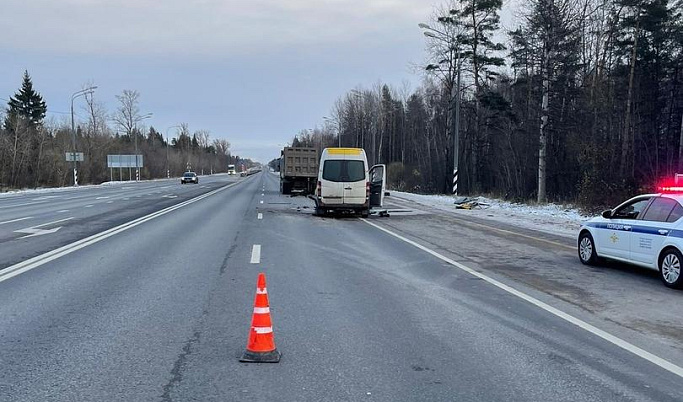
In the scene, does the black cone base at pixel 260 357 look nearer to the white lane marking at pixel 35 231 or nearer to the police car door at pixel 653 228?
the police car door at pixel 653 228

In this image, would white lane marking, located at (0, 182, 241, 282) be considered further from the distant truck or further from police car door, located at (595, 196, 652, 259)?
the distant truck

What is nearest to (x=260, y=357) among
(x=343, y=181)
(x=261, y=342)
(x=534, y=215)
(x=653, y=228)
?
(x=261, y=342)

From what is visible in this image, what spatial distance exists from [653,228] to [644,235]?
0.24m

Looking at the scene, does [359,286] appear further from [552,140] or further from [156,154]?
[156,154]

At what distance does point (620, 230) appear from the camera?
33.3 feet

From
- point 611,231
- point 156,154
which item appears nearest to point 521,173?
point 611,231

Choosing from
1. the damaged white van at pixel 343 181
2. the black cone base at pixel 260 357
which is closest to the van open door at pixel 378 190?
the damaged white van at pixel 343 181

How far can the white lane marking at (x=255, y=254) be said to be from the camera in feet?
35.9

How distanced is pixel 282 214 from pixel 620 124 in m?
18.0

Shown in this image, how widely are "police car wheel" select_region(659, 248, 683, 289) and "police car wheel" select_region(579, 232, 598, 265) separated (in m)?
1.83

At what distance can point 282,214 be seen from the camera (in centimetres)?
2333

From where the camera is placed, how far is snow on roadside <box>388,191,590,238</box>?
1899cm

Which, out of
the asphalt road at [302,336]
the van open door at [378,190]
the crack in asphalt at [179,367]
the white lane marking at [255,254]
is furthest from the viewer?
the van open door at [378,190]

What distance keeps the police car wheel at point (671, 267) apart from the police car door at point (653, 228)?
18cm
